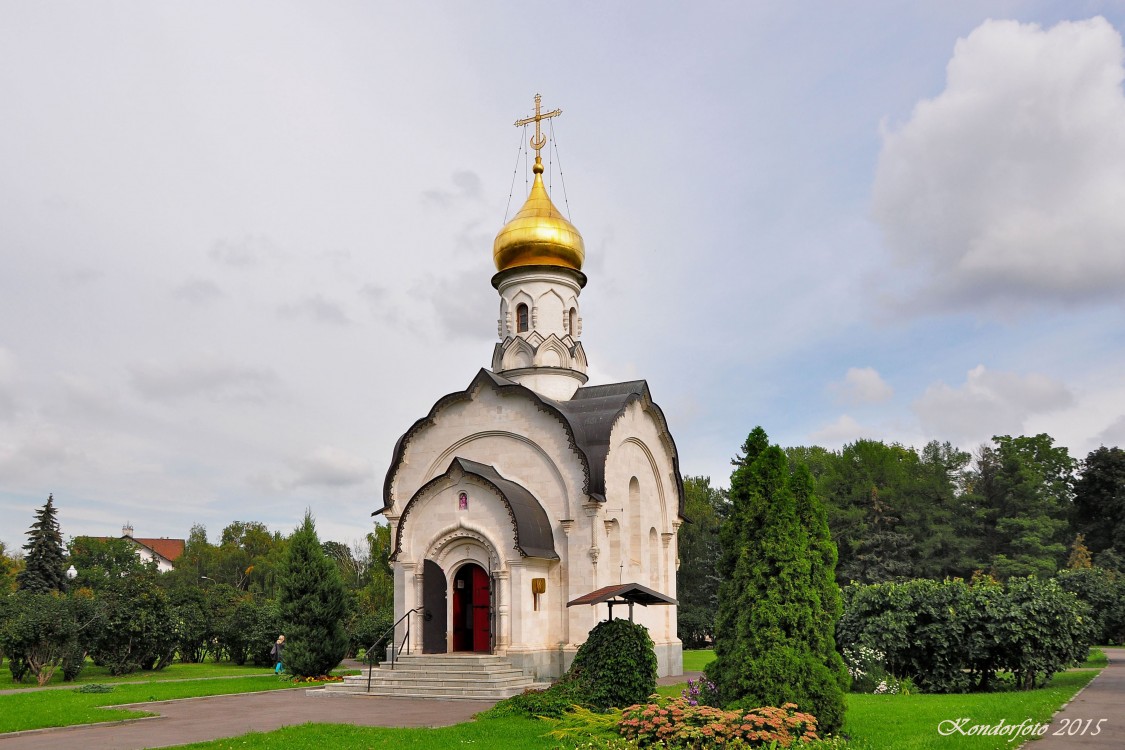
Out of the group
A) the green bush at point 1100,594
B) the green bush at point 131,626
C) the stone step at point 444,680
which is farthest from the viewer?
the green bush at point 1100,594

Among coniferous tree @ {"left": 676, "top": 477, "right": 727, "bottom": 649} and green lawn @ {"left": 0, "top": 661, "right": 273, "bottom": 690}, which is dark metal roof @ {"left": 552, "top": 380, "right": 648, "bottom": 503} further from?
coniferous tree @ {"left": 676, "top": 477, "right": 727, "bottom": 649}

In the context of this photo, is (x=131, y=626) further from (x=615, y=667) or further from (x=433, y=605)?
(x=615, y=667)

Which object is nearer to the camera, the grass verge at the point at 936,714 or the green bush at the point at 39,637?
the grass verge at the point at 936,714

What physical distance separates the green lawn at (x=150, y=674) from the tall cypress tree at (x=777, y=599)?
46.7 ft

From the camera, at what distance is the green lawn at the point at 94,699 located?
1239 cm

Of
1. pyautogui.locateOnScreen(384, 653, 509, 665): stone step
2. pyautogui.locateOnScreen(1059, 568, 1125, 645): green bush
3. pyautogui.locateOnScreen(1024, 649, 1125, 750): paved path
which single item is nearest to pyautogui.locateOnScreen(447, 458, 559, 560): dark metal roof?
pyautogui.locateOnScreen(384, 653, 509, 665): stone step

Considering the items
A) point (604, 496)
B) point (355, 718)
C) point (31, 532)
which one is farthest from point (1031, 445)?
point (31, 532)

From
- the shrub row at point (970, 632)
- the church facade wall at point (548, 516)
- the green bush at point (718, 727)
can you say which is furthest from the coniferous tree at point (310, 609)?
the green bush at point (718, 727)

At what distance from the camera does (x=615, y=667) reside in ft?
43.2

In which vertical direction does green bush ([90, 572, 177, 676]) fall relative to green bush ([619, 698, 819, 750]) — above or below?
above

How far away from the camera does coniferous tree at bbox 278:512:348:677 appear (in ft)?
60.8

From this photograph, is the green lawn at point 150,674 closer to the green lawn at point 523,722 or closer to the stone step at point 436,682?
the green lawn at point 523,722

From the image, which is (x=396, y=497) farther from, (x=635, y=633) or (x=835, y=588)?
(x=835, y=588)

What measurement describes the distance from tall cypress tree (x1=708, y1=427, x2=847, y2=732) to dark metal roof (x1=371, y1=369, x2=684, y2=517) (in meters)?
7.54
